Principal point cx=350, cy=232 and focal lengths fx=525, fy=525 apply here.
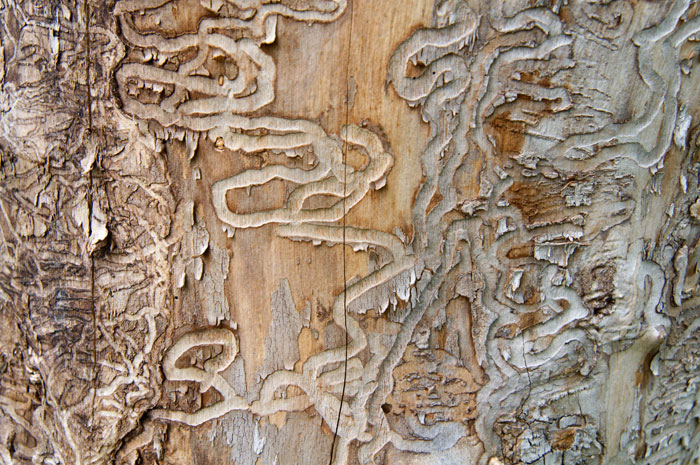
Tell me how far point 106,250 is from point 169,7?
314 millimetres

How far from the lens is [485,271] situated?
68 cm

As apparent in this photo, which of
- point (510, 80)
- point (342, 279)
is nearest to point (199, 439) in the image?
point (342, 279)

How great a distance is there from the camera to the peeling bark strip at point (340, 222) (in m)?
0.63

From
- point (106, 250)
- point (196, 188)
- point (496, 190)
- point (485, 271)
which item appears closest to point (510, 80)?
point (496, 190)

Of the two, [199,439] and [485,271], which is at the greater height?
[485,271]

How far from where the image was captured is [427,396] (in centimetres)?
71

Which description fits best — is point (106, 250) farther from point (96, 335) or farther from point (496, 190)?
point (496, 190)

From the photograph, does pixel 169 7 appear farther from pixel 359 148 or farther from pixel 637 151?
pixel 637 151

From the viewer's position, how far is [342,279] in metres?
0.68

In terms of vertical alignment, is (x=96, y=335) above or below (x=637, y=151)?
below

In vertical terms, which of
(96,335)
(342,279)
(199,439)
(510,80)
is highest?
(510,80)

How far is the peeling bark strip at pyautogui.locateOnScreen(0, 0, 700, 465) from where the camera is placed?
628 mm

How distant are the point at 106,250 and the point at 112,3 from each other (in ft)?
1.00

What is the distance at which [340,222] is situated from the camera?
66 cm
